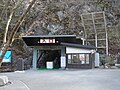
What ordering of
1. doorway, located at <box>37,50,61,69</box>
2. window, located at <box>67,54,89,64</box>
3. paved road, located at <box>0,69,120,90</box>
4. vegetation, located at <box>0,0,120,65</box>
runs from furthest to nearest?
1. vegetation, located at <box>0,0,120,65</box>
2. doorway, located at <box>37,50,61,69</box>
3. window, located at <box>67,54,89,64</box>
4. paved road, located at <box>0,69,120,90</box>

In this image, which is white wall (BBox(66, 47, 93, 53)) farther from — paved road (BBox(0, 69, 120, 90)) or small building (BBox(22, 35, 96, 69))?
paved road (BBox(0, 69, 120, 90))

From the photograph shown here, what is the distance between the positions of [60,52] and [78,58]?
11.3ft

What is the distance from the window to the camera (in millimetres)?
25281

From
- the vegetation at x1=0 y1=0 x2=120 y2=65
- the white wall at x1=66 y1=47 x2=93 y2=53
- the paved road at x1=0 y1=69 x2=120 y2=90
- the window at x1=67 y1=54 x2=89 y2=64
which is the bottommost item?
the paved road at x1=0 y1=69 x2=120 y2=90

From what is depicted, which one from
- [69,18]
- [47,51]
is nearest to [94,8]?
[69,18]

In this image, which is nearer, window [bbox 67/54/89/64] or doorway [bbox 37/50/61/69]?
window [bbox 67/54/89/64]

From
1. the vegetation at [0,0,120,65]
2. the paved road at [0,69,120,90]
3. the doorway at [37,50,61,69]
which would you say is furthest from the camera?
the vegetation at [0,0,120,65]

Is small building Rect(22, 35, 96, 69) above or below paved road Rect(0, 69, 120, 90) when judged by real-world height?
above

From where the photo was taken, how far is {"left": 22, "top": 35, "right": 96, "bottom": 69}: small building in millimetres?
25328

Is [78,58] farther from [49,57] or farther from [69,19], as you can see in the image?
[69,19]

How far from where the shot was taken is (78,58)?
2548cm

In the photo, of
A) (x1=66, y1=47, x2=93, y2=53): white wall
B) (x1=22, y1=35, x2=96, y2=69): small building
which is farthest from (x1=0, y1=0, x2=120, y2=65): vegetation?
(x1=66, y1=47, x2=93, y2=53): white wall

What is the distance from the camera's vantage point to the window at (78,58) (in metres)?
25.3

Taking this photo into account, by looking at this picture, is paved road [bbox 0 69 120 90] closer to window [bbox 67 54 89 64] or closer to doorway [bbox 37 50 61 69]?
window [bbox 67 54 89 64]
